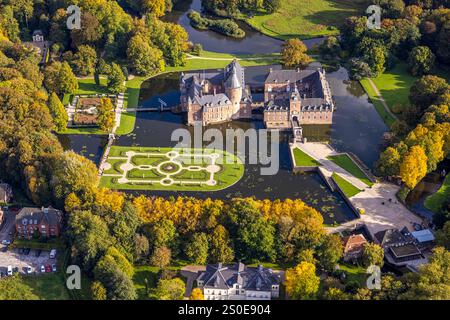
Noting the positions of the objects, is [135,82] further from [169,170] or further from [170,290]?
[170,290]

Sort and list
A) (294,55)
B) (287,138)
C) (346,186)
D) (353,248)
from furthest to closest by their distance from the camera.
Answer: (294,55), (287,138), (346,186), (353,248)

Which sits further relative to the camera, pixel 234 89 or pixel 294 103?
pixel 234 89

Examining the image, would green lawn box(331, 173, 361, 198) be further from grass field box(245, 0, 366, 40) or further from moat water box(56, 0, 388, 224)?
grass field box(245, 0, 366, 40)

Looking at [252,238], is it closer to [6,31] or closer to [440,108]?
[440,108]

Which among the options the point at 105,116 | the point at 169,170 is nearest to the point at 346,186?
the point at 169,170

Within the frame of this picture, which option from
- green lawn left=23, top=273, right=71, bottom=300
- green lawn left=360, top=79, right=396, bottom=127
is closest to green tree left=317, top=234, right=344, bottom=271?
green lawn left=23, top=273, right=71, bottom=300

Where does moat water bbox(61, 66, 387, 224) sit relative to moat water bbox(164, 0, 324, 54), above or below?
below

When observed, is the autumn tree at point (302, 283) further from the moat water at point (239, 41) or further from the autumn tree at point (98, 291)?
the moat water at point (239, 41)
